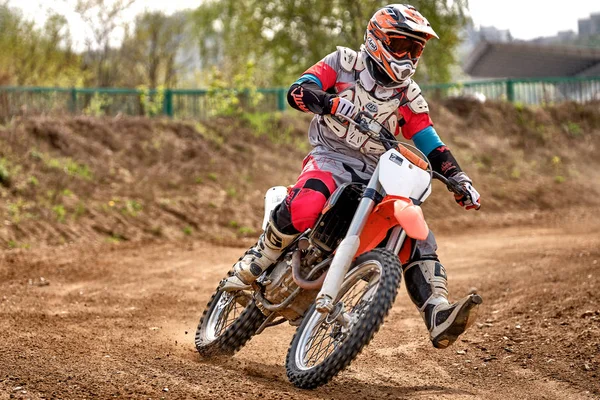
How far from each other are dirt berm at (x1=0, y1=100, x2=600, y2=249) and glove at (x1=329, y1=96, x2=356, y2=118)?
8260 mm

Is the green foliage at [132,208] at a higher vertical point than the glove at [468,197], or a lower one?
lower

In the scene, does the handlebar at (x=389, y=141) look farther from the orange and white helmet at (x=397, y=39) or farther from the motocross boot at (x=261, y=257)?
the motocross boot at (x=261, y=257)

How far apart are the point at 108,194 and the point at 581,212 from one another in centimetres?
1024

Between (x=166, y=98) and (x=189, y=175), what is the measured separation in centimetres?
314

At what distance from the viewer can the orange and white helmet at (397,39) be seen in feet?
18.2

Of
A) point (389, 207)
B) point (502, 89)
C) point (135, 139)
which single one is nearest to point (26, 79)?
point (135, 139)

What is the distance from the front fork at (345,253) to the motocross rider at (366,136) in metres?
0.44

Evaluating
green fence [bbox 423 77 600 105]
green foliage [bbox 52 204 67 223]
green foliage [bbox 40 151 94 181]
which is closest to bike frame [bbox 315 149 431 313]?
green foliage [bbox 52 204 67 223]

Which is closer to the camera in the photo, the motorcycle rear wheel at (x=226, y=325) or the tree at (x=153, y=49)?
the motorcycle rear wheel at (x=226, y=325)

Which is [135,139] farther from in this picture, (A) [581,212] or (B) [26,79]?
(A) [581,212]

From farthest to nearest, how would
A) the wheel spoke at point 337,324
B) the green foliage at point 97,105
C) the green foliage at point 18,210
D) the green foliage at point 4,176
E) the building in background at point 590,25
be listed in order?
the building in background at point 590,25 → the green foliage at point 97,105 → the green foliage at point 4,176 → the green foliage at point 18,210 → the wheel spoke at point 337,324

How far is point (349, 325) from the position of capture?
16.2 feet

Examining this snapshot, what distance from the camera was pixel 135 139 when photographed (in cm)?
1675

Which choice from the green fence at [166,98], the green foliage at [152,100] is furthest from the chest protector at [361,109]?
the green foliage at [152,100]
